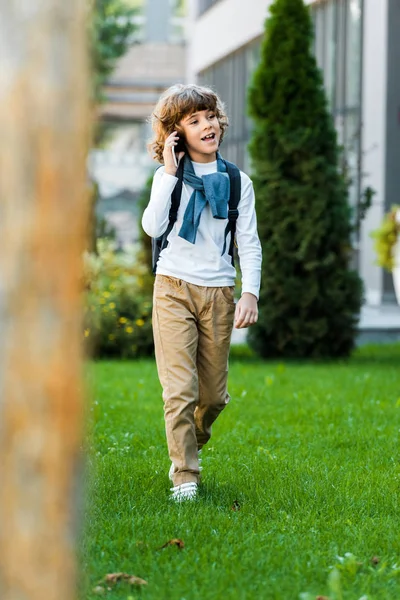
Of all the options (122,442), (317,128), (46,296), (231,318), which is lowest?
(122,442)

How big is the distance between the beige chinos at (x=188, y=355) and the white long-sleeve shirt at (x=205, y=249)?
0.05 metres

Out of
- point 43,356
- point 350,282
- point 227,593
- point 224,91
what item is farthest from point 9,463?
point 224,91

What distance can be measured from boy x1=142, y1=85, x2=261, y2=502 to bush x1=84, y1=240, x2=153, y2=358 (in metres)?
7.19

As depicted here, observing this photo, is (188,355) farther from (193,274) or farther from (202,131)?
(202,131)

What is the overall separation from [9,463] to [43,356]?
0.67ft

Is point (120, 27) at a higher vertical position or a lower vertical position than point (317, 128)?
higher

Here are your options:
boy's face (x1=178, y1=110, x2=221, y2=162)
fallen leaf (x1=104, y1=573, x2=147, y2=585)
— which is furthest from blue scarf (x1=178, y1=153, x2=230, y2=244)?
fallen leaf (x1=104, y1=573, x2=147, y2=585)

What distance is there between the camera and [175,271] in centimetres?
501

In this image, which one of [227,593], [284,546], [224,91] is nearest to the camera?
[227,593]

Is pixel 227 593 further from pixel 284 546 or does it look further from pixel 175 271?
pixel 175 271

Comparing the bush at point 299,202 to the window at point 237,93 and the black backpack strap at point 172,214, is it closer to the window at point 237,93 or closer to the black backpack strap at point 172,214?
the black backpack strap at point 172,214

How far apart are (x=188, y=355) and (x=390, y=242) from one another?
5.80 meters

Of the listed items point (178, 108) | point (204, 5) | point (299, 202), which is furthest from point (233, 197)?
point (204, 5)

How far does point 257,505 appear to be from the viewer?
4.76 metres
